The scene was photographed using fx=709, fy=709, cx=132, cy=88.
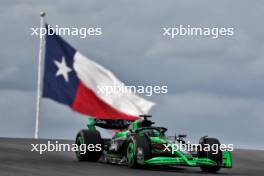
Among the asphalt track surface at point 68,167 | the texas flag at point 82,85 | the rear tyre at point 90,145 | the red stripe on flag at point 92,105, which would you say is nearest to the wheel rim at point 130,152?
the asphalt track surface at point 68,167

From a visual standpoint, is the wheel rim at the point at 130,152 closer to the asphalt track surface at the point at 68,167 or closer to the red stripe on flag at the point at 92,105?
the asphalt track surface at the point at 68,167

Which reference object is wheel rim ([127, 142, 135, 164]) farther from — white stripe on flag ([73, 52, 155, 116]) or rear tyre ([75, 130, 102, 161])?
white stripe on flag ([73, 52, 155, 116])

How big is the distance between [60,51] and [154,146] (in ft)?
37.5

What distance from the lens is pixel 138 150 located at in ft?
53.4

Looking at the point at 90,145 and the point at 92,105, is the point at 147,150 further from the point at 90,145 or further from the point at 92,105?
the point at 92,105

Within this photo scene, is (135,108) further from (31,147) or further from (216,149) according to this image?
(216,149)

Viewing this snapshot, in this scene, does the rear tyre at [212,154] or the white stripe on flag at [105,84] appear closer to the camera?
the rear tyre at [212,154]

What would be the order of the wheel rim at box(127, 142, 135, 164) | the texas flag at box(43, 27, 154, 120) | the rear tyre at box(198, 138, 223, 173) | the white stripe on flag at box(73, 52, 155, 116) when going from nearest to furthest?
the wheel rim at box(127, 142, 135, 164), the rear tyre at box(198, 138, 223, 173), the texas flag at box(43, 27, 154, 120), the white stripe on flag at box(73, 52, 155, 116)

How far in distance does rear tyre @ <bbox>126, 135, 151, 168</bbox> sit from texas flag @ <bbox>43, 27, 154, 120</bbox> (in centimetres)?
941

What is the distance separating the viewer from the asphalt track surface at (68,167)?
1474 cm

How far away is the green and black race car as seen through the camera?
1630 centimetres

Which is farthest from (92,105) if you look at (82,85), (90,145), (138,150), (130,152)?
(138,150)

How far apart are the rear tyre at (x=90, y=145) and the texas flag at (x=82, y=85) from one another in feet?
22.2

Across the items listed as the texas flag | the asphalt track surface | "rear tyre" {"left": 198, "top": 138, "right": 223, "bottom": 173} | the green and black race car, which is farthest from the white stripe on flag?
"rear tyre" {"left": 198, "top": 138, "right": 223, "bottom": 173}
